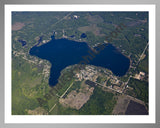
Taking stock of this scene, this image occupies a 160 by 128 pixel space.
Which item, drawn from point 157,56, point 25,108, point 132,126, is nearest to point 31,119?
point 132,126

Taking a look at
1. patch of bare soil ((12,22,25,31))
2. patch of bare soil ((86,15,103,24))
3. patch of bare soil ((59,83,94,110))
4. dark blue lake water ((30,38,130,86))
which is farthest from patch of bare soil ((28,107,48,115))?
patch of bare soil ((86,15,103,24))

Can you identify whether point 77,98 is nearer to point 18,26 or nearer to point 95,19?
point 95,19

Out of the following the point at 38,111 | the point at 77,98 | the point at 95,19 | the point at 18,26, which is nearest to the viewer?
the point at 38,111

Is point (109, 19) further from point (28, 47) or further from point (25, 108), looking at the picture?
point (25, 108)

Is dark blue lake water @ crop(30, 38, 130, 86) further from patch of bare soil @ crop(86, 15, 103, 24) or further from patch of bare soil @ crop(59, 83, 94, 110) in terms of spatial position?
patch of bare soil @ crop(86, 15, 103, 24)

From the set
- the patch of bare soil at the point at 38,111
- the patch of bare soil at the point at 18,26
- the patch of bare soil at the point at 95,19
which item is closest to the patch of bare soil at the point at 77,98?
the patch of bare soil at the point at 38,111

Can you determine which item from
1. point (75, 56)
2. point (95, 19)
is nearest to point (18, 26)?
point (75, 56)
